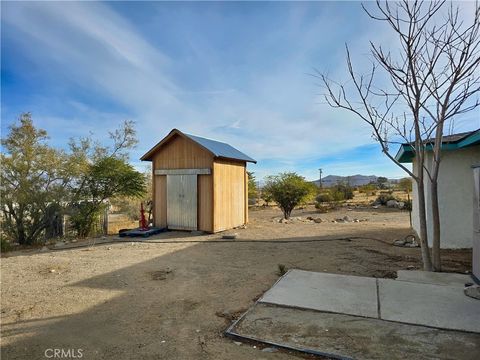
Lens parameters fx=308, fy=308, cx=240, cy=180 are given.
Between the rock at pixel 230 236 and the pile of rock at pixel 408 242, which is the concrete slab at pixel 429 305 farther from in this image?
the rock at pixel 230 236

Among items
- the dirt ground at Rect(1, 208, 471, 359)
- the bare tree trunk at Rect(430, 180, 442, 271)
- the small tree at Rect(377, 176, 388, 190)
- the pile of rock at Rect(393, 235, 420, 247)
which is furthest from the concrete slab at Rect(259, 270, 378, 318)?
the small tree at Rect(377, 176, 388, 190)

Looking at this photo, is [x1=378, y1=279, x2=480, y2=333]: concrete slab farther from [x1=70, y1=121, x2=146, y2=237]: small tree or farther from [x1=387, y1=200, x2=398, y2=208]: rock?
[x1=387, y1=200, x2=398, y2=208]: rock

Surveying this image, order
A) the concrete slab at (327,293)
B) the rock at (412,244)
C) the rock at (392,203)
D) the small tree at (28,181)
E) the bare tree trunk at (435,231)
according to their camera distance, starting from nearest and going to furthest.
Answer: the concrete slab at (327,293), the bare tree trunk at (435,231), the rock at (412,244), the small tree at (28,181), the rock at (392,203)

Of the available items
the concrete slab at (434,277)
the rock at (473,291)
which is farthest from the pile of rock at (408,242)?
the rock at (473,291)

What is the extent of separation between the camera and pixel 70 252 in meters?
8.30

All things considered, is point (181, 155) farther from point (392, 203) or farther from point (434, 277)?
point (392, 203)

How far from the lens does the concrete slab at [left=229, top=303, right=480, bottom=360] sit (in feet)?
9.03

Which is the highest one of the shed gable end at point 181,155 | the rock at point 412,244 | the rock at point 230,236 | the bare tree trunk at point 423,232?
the shed gable end at point 181,155

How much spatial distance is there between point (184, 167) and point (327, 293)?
788 centimetres

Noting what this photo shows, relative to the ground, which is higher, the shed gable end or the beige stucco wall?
the shed gable end

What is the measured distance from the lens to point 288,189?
18.4 metres

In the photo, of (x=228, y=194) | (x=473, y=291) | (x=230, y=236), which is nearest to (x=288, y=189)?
(x=228, y=194)

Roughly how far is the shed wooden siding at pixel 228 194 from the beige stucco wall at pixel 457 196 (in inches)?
260

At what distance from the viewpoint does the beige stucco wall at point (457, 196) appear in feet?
24.2
